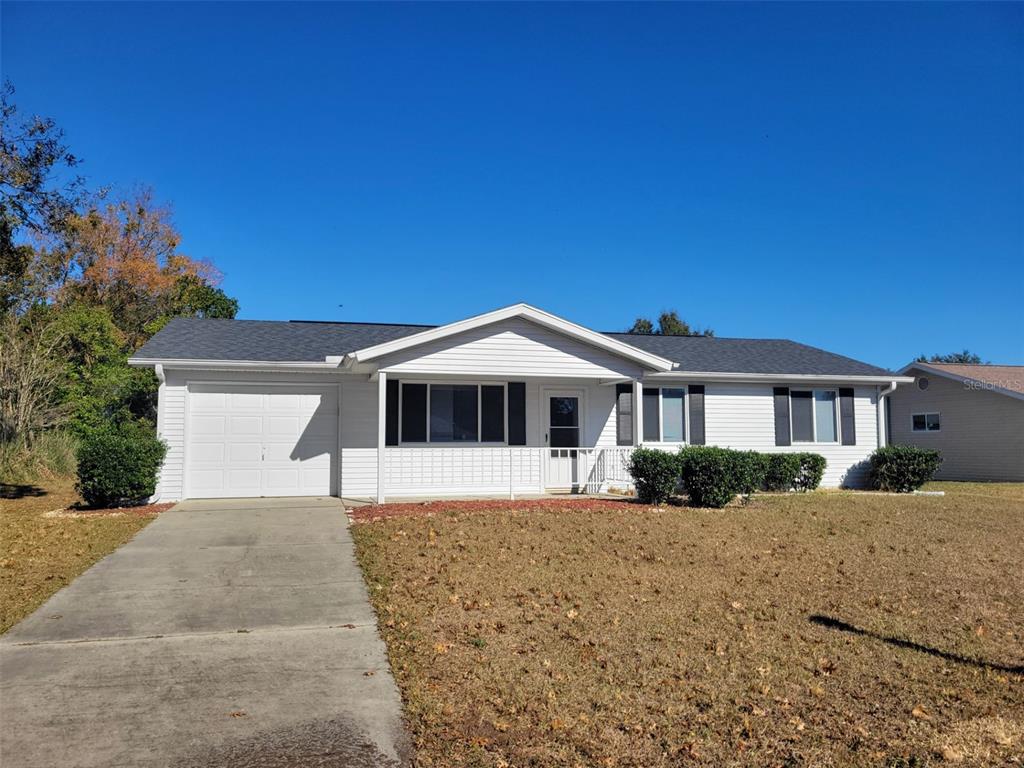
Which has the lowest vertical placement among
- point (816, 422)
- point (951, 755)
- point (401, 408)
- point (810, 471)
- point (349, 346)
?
point (951, 755)

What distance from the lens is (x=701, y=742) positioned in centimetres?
414

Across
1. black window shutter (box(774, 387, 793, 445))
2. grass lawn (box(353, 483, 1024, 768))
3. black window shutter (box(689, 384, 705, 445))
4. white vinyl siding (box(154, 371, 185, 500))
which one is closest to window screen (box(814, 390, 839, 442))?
black window shutter (box(774, 387, 793, 445))

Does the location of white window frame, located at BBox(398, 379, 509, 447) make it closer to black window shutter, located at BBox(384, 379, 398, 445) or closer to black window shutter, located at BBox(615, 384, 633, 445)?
black window shutter, located at BBox(384, 379, 398, 445)

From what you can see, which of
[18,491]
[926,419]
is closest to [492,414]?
[18,491]

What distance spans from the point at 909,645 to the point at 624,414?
10346mm

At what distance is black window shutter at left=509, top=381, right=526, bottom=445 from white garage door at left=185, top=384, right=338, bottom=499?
3.53 meters

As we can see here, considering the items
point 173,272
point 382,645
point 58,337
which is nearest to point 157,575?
point 382,645

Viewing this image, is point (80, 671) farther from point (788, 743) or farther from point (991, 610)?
point (991, 610)

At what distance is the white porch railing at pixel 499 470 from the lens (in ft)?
45.2

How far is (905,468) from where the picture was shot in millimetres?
17266

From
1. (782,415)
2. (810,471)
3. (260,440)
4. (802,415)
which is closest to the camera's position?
(260,440)

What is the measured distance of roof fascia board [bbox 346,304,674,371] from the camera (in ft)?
41.3

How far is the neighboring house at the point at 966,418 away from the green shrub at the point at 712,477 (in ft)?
44.9

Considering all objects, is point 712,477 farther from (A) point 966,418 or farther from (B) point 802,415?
(A) point 966,418
